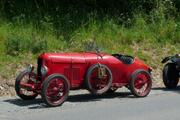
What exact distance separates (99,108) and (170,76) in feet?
11.9

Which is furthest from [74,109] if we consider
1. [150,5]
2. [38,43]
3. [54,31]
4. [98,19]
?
[150,5]

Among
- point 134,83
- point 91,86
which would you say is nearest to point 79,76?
point 91,86

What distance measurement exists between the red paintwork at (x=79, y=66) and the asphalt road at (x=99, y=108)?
400mm

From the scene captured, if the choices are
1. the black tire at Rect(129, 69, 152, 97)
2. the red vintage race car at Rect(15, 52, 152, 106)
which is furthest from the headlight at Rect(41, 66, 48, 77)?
the black tire at Rect(129, 69, 152, 97)

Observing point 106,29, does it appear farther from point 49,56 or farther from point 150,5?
point 49,56

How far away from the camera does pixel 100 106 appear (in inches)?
462

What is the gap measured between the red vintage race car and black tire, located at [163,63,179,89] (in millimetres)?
1330

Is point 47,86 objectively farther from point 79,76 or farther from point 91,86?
point 91,86

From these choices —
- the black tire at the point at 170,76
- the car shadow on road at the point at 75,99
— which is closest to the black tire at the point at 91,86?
the car shadow on road at the point at 75,99

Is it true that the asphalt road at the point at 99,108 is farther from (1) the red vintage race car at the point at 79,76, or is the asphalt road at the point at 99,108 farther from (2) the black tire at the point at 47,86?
(1) the red vintage race car at the point at 79,76

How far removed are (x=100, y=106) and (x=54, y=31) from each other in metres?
5.71

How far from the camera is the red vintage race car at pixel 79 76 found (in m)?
11.6

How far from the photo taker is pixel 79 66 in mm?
12195

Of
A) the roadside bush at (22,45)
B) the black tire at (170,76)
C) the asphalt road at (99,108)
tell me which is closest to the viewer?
the asphalt road at (99,108)
